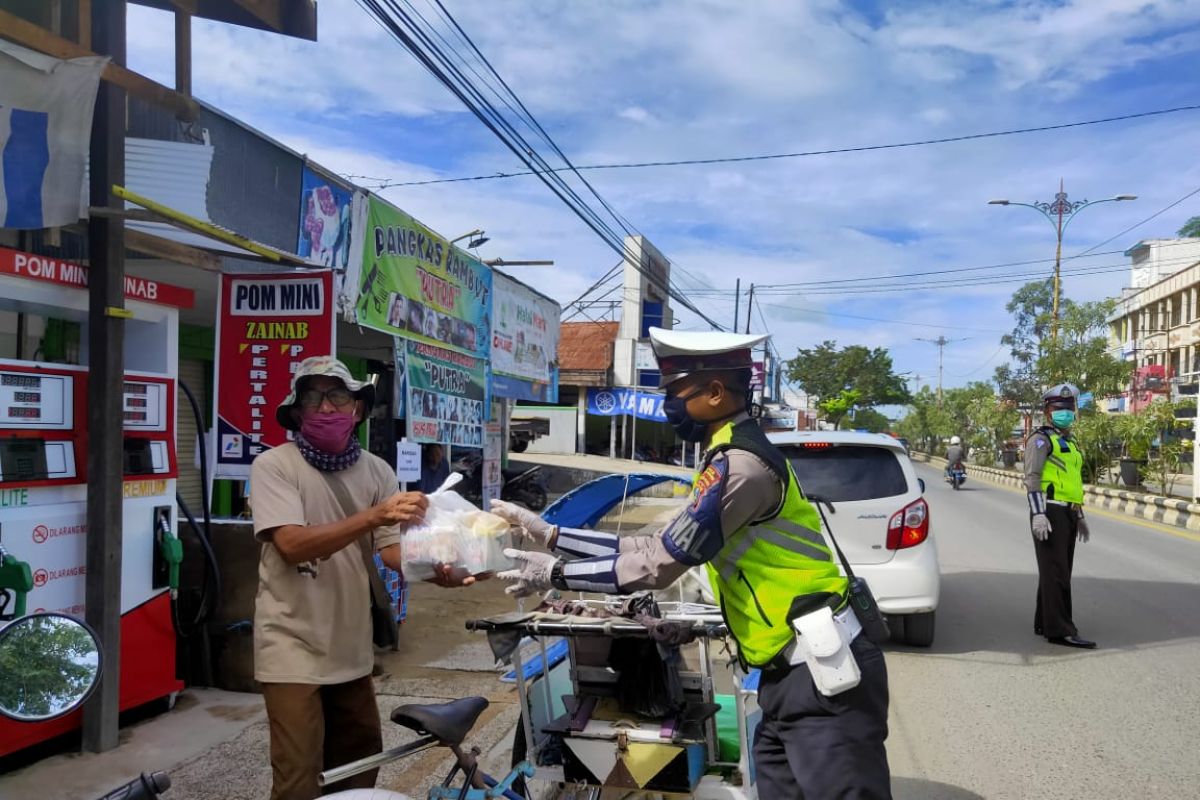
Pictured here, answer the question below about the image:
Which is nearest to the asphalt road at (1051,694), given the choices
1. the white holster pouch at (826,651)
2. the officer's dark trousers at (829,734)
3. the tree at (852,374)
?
the officer's dark trousers at (829,734)

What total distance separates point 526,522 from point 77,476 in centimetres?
271

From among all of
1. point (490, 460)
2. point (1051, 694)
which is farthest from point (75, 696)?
point (490, 460)

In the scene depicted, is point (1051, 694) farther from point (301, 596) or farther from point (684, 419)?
point (301, 596)

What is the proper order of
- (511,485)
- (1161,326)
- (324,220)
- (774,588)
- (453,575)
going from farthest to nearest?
(1161,326)
(511,485)
(324,220)
(453,575)
(774,588)

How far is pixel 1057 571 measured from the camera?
23.7 feet

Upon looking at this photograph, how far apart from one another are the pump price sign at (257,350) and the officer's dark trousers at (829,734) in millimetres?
4236

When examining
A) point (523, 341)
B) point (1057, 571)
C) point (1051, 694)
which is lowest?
point (1051, 694)

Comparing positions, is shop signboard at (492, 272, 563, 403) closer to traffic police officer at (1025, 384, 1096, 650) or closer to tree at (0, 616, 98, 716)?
traffic police officer at (1025, 384, 1096, 650)

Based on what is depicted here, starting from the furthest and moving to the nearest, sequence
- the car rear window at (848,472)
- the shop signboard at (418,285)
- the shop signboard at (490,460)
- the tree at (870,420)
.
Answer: the tree at (870,420), the shop signboard at (490,460), the shop signboard at (418,285), the car rear window at (848,472)

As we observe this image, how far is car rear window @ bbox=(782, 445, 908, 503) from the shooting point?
23.3 feet

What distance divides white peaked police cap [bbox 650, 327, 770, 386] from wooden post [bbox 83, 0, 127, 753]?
9.83 feet

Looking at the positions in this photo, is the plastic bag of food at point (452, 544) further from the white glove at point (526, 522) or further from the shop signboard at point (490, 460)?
the shop signboard at point (490, 460)

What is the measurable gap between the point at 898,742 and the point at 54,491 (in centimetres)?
458

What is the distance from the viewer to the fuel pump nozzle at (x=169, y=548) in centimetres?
493
